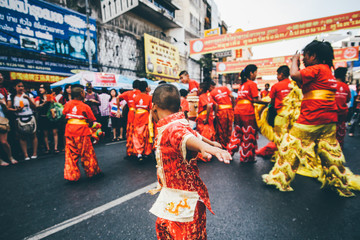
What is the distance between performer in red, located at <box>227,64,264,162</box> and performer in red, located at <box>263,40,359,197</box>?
128cm

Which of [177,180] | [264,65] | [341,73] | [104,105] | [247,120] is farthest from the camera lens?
[264,65]

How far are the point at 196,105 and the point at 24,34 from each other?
8241 mm

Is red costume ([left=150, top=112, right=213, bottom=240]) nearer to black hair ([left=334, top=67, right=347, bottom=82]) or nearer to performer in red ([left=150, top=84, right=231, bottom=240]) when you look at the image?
performer in red ([left=150, top=84, right=231, bottom=240])

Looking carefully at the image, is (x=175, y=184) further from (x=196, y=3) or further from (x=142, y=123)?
(x=196, y=3)

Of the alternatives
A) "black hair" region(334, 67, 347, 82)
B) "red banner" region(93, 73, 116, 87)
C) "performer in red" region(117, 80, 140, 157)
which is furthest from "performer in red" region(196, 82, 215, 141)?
"red banner" region(93, 73, 116, 87)

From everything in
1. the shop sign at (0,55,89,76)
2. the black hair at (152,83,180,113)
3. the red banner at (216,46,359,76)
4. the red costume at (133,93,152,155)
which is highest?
the red banner at (216,46,359,76)

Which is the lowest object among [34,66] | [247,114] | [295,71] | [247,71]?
[247,114]

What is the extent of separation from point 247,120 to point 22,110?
5.40 m

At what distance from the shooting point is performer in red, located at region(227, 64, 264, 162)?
395 centimetres

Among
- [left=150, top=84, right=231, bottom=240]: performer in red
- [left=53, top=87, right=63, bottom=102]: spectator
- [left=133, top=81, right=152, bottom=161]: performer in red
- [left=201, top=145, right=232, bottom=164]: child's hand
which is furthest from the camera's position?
[left=53, top=87, right=63, bottom=102]: spectator

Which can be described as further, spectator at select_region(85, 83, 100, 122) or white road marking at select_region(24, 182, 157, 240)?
spectator at select_region(85, 83, 100, 122)

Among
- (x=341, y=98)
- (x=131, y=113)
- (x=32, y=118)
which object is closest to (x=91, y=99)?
(x=32, y=118)

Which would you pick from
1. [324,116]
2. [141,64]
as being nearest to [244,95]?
[324,116]

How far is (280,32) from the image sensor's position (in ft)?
33.4
